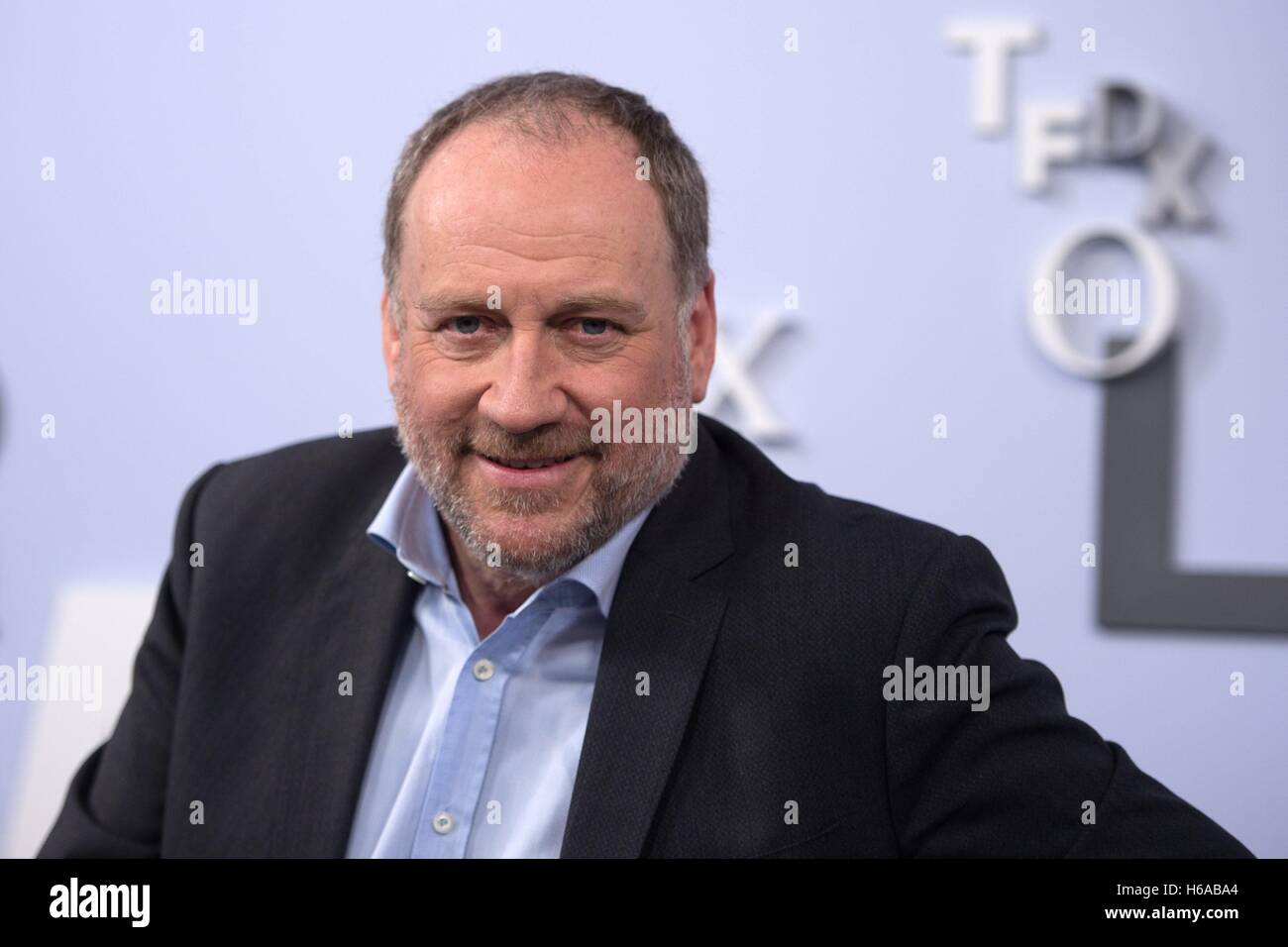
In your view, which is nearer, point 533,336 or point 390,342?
point 533,336

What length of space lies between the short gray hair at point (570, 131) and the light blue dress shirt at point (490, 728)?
1.15 ft

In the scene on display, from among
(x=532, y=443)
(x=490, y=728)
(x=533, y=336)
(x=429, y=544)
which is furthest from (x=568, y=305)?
(x=490, y=728)

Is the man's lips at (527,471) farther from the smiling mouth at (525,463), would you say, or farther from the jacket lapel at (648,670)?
the jacket lapel at (648,670)

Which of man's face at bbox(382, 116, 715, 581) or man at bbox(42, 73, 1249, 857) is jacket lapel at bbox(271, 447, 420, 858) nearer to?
man at bbox(42, 73, 1249, 857)

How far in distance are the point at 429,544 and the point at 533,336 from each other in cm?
34

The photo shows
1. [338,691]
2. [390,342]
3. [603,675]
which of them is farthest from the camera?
[390,342]

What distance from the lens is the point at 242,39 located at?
252cm

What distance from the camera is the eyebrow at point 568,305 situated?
1519mm

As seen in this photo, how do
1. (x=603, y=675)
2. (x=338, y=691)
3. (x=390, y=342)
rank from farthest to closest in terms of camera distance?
1. (x=390, y=342)
2. (x=338, y=691)
3. (x=603, y=675)

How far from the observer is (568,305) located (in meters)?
1.52

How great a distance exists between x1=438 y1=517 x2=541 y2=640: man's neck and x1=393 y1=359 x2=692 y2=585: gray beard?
0.03 metres

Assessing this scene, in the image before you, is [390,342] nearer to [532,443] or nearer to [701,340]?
[532,443]
